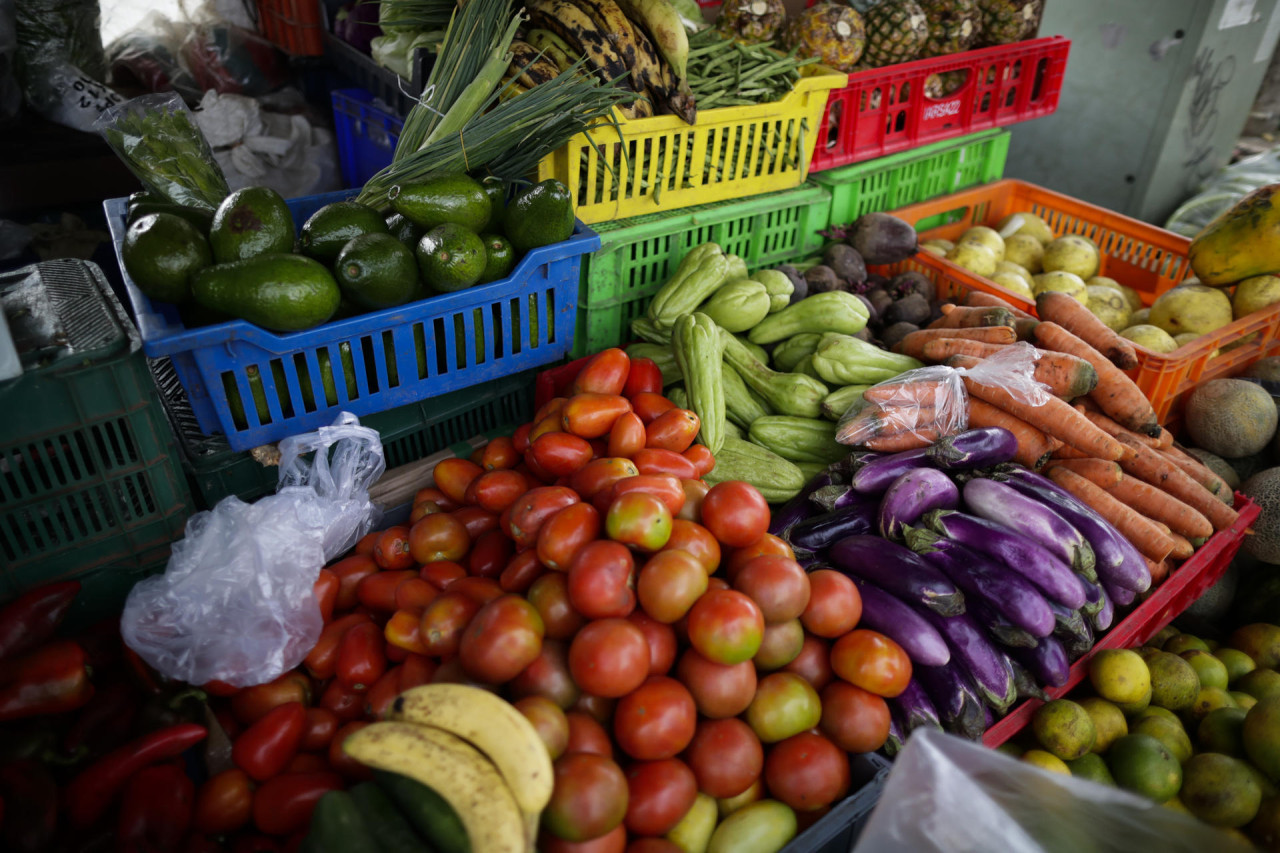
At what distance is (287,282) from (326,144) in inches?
131

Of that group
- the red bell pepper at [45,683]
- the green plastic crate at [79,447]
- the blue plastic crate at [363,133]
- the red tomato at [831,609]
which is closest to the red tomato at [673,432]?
the red tomato at [831,609]

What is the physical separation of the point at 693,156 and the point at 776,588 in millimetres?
1814

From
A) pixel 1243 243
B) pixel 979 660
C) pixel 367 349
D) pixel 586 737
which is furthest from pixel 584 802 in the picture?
pixel 1243 243

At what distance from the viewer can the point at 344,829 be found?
1220mm

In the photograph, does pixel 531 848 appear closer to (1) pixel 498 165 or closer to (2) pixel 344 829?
(2) pixel 344 829

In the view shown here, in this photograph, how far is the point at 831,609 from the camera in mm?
1653

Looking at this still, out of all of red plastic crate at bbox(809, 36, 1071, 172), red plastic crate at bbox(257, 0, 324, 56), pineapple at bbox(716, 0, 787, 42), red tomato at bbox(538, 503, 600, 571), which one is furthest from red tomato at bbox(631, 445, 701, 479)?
red plastic crate at bbox(257, 0, 324, 56)

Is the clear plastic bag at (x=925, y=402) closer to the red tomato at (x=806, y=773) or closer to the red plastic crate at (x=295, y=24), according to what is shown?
the red tomato at (x=806, y=773)

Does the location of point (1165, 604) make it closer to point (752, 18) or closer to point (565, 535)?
point (565, 535)

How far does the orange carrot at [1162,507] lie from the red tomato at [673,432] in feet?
4.69

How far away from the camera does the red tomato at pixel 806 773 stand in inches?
59.1

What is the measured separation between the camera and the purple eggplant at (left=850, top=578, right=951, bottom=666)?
177 cm

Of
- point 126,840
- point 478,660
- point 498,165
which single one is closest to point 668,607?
point 478,660

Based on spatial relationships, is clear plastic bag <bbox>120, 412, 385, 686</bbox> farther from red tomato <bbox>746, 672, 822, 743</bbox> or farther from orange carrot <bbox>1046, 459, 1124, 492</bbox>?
orange carrot <bbox>1046, 459, 1124, 492</bbox>
